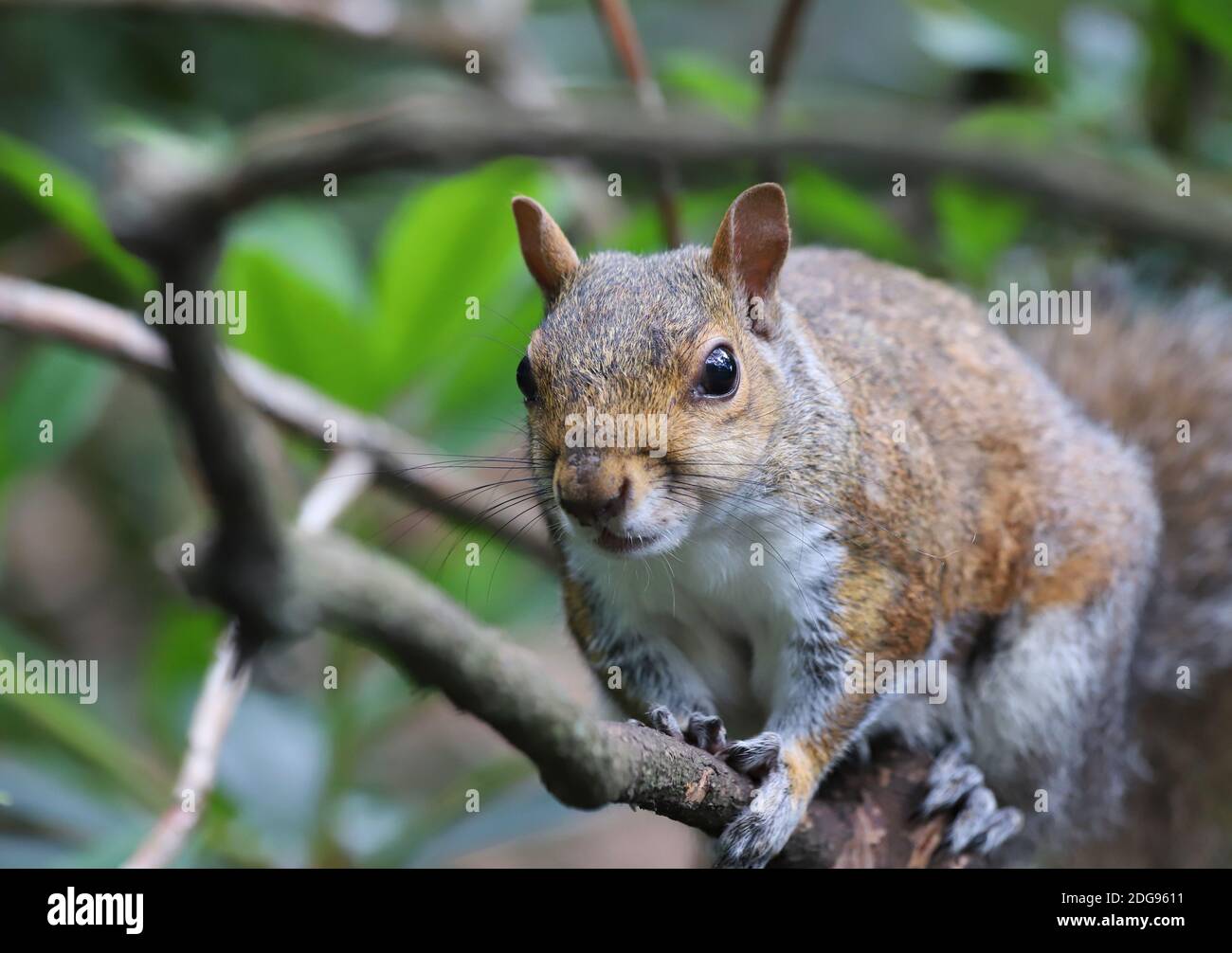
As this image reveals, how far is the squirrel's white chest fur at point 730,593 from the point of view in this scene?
1.84 m

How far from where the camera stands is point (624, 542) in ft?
5.24

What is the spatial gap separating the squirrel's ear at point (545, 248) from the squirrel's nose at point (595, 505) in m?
0.53

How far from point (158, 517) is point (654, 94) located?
2.05 m

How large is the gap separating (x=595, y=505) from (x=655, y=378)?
0.73 feet

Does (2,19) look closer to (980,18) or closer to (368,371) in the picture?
(368,371)

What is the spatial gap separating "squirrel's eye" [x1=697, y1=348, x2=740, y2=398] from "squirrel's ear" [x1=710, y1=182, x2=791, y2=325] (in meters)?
0.17

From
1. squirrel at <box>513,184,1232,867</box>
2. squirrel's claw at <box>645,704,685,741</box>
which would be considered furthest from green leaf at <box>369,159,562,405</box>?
squirrel's claw at <box>645,704,685,741</box>

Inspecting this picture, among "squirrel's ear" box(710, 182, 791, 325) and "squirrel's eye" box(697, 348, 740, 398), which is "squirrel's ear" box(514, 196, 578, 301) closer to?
"squirrel's ear" box(710, 182, 791, 325)

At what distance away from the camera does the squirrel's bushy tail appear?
2570mm

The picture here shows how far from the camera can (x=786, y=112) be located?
8.71 ft

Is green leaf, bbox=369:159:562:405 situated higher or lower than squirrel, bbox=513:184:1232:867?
higher

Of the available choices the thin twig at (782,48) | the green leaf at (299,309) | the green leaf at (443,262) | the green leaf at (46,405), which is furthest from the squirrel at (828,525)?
the green leaf at (46,405)

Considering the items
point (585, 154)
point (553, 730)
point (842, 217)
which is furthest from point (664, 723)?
point (842, 217)
